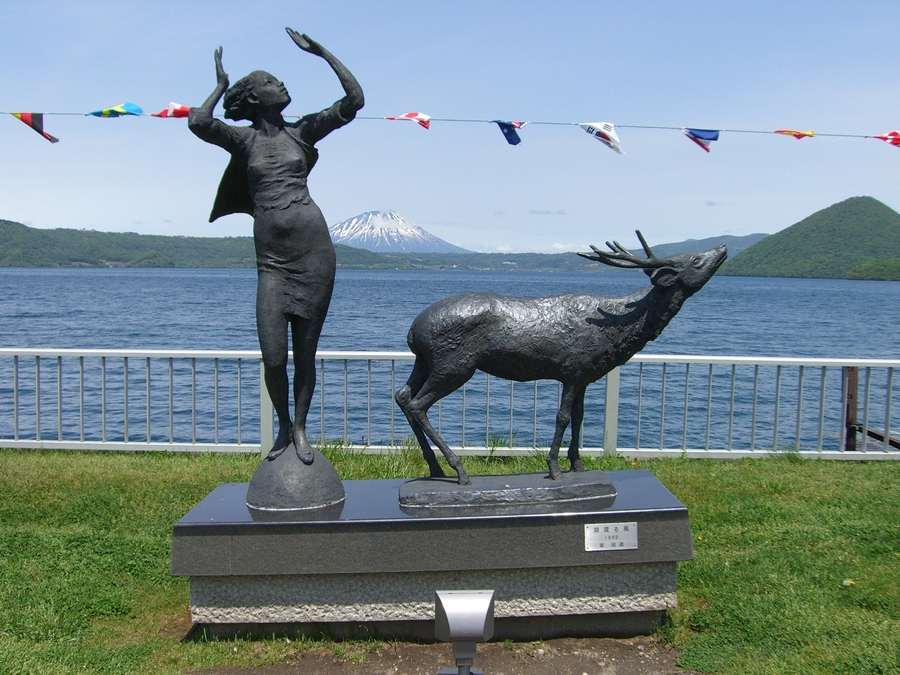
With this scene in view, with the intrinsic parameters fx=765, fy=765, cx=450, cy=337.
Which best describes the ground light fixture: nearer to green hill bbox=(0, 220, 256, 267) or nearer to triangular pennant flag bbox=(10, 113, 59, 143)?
triangular pennant flag bbox=(10, 113, 59, 143)

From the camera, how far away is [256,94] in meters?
4.70

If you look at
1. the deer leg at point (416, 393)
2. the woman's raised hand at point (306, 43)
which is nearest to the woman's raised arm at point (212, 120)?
the woman's raised hand at point (306, 43)

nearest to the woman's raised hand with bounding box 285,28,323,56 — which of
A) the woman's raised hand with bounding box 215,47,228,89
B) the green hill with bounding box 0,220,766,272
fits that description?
the woman's raised hand with bounding box 215,47,228,89

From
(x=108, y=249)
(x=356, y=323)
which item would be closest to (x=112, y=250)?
(x=108, y=249)

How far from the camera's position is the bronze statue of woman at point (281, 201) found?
4.62 m

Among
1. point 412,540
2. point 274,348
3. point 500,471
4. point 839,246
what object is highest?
point 839,246

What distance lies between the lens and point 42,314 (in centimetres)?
4344

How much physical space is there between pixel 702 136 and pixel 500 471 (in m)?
4.15

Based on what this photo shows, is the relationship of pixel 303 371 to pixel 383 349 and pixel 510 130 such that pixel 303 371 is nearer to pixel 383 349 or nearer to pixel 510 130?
pixel 510 130

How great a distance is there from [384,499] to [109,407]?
15.9 m

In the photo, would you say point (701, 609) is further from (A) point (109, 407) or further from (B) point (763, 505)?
(A) point (109, 407)

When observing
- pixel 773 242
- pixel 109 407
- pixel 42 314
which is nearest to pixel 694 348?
pixel 109 407

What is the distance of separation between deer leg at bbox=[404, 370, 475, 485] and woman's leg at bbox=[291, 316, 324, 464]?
2.25ft

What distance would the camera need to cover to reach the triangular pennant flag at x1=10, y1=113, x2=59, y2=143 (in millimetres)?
7770
